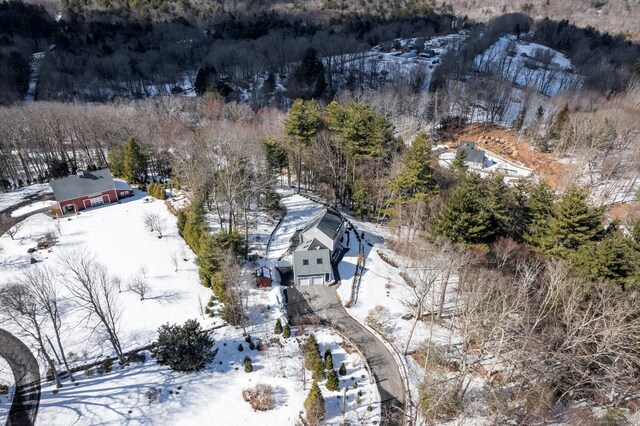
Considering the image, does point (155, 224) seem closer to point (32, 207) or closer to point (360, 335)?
point (32, 207)

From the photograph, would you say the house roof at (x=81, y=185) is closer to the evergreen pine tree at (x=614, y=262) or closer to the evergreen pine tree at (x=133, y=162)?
the evergreen pine tree at (x=133, y=162)

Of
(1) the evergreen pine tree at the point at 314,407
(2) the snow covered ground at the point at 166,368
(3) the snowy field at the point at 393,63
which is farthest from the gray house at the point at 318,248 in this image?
(3) the snowy field at the point at 393,63

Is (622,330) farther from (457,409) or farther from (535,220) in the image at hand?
(535,220)

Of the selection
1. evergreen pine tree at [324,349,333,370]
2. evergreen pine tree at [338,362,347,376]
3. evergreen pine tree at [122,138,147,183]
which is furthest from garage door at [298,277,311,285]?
evergreen pine tree at [122,138,147,183]

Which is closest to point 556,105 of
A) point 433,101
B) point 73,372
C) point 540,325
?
point 433,101

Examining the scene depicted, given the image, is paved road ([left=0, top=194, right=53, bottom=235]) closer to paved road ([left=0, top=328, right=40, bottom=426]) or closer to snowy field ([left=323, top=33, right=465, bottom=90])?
paved road ([left=0, top=328, right=40, bottom=426])

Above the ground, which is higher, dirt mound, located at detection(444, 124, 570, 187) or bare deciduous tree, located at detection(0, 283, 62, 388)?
bare deciduous tree, located at detection(0, 283, 62, 388)
